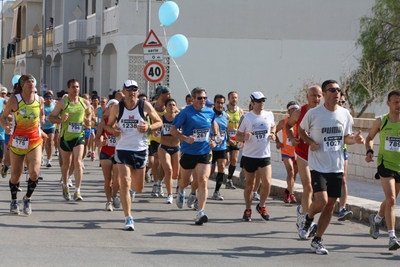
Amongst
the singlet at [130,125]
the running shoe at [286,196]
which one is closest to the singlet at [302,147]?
the singlet at [130,125]

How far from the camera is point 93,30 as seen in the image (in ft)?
127

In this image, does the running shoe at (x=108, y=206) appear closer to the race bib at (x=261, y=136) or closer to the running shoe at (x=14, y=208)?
the running shoe at (x=14, y=208)

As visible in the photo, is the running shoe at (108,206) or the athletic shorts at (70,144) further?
the athletic shorts at (70,144)

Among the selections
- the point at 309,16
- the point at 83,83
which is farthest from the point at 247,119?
the point at 83,83

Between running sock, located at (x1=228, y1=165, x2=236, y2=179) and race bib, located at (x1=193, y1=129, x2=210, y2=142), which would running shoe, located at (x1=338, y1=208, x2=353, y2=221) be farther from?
running sock, located at (x1=228, y1=165, x2=236, y2=179)

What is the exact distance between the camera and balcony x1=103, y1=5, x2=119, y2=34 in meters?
34.2

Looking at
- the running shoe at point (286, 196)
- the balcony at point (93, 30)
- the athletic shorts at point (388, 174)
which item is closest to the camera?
the athletic shorts at point (388, 174)

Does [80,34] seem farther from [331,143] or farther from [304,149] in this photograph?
[331,143]

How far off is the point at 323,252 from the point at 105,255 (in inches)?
97.8

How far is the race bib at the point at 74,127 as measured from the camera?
13734 mm

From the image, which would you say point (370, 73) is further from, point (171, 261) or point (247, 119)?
point (171, 261)

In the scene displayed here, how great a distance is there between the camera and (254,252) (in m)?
9.29

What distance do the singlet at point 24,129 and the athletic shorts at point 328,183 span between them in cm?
438

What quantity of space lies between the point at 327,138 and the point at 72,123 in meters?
5.72
